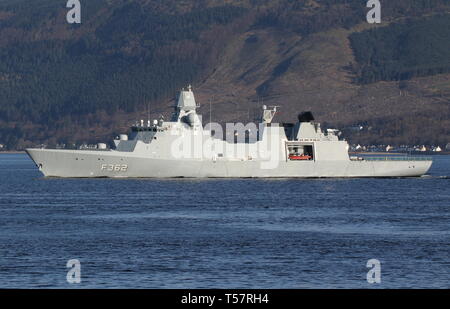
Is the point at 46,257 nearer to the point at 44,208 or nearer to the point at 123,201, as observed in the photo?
the point at 44,208

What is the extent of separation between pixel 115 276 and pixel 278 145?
5404 cm

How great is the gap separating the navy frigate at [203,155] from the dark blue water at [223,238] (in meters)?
6.97

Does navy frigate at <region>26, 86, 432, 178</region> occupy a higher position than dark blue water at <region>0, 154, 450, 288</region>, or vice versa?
navy frigate at <region>26, 86, 432, 178</region>

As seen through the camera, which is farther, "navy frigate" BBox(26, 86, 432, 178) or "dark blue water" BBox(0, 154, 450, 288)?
"navy frigate" BBox(26, 86, 432, 178)

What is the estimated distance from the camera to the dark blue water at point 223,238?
A: 2934 cm

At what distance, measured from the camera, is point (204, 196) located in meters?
64.1

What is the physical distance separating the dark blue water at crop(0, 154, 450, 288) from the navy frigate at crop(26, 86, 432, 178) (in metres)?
6.97

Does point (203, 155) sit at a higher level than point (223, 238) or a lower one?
higher

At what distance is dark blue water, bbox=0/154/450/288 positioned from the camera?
29.3m

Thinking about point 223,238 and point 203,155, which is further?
point 203,155

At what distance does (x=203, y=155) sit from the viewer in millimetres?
79188

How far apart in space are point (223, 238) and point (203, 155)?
39.9 m

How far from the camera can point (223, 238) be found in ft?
130
